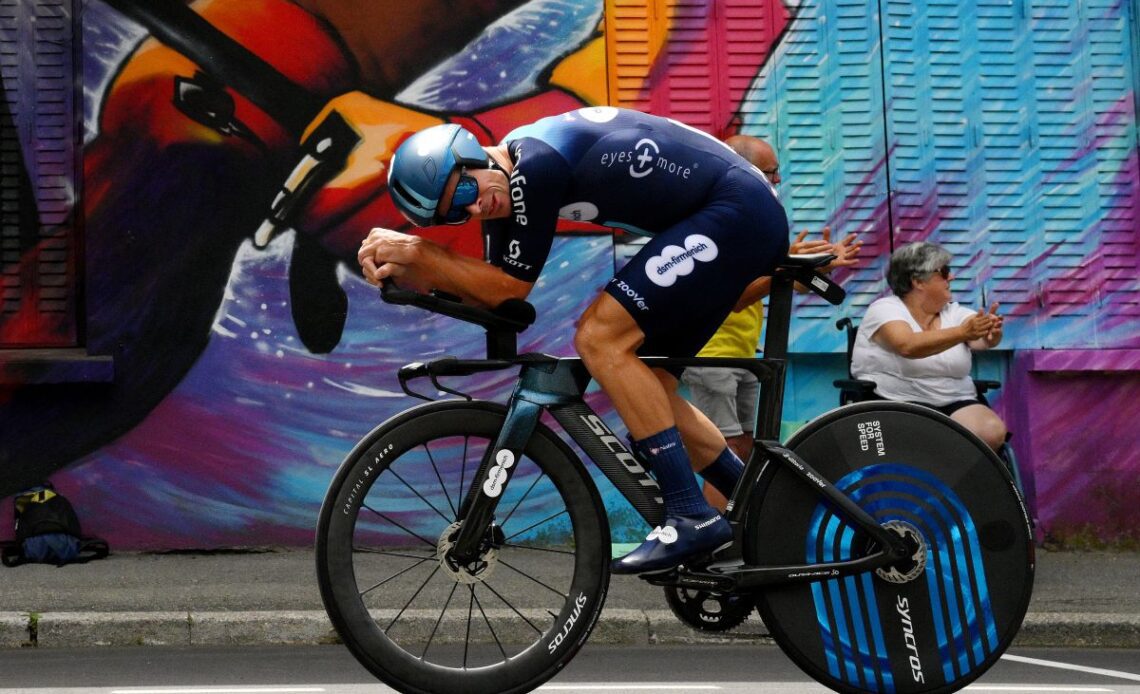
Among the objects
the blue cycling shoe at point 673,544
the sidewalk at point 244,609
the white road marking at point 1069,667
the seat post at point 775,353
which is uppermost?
the seat post at point 775,353

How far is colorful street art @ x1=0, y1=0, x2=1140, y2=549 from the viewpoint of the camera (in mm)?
9820

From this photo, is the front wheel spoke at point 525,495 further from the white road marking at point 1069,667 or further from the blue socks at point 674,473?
the white road marking at point 1069,667

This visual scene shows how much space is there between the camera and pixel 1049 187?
33.7ft

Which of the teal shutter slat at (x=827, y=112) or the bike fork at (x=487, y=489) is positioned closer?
the bike fork at (x=487, y=489)

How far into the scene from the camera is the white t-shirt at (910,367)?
8.68 m

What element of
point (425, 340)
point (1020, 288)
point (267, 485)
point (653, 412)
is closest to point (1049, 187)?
point (1020, 288)

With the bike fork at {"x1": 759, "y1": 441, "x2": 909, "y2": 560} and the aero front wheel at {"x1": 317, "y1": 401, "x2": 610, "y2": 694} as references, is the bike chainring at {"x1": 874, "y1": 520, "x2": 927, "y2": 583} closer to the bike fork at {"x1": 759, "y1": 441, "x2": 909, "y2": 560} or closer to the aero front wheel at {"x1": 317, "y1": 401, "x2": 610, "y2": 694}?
the bike fork at {"x1": 759, "y1": 441, "x2": 909, "y2": 560}

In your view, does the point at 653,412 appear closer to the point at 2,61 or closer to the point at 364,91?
the point at 364,91

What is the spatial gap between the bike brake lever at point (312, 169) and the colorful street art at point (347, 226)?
2.8 inches

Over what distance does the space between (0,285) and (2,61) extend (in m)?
1.30

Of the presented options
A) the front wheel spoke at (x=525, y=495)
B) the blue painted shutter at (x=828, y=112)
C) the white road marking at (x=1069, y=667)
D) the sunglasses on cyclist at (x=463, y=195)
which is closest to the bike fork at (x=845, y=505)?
the front wheel spoke at (x=525, y=495)

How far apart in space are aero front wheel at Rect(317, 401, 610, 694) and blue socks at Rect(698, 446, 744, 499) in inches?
18.1

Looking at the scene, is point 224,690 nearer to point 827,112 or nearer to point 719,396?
point 719,396

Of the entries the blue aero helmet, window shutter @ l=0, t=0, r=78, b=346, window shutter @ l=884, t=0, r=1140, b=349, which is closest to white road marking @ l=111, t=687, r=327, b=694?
the blue aero helmet
